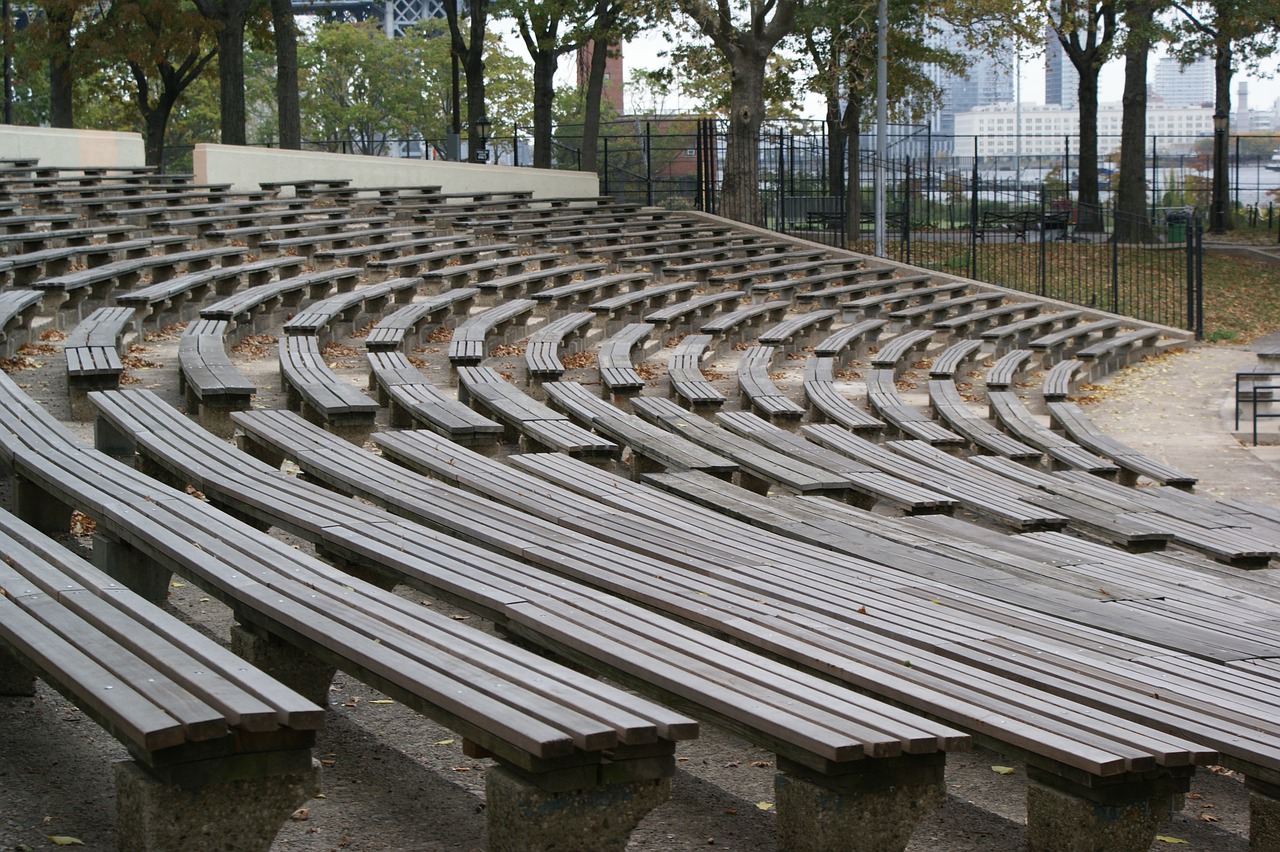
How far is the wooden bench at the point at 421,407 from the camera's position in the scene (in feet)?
26.0

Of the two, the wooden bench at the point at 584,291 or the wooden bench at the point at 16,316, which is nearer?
the wooden bench at the point at 16,316

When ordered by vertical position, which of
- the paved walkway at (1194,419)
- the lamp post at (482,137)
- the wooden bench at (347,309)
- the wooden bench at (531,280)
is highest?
the lamp post at (482,137)

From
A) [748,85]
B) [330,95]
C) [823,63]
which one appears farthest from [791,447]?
[330,95]

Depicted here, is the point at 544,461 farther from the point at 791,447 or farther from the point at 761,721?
the point at 761,721

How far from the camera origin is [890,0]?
29.0 metres

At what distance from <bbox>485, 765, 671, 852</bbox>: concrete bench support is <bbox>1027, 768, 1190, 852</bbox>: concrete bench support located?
110 centimetres

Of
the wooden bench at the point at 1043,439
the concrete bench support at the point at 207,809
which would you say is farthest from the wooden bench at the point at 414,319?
the concrete bench support at the point at 207,809

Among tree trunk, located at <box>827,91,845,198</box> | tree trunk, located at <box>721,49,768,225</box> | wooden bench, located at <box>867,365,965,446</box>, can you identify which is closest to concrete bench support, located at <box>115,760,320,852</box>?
wooden bench, located at <box>867,365,965,446</box>

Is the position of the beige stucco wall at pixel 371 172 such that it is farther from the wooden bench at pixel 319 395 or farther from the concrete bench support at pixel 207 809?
the concrete bench support at pixel 207 809

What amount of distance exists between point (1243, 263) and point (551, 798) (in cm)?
2857

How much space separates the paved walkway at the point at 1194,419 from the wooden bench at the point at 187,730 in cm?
942

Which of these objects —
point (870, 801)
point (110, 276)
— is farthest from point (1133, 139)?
point (870, 801)

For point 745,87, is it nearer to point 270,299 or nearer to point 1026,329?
point 1026,329

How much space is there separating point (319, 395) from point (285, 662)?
4.22 m
